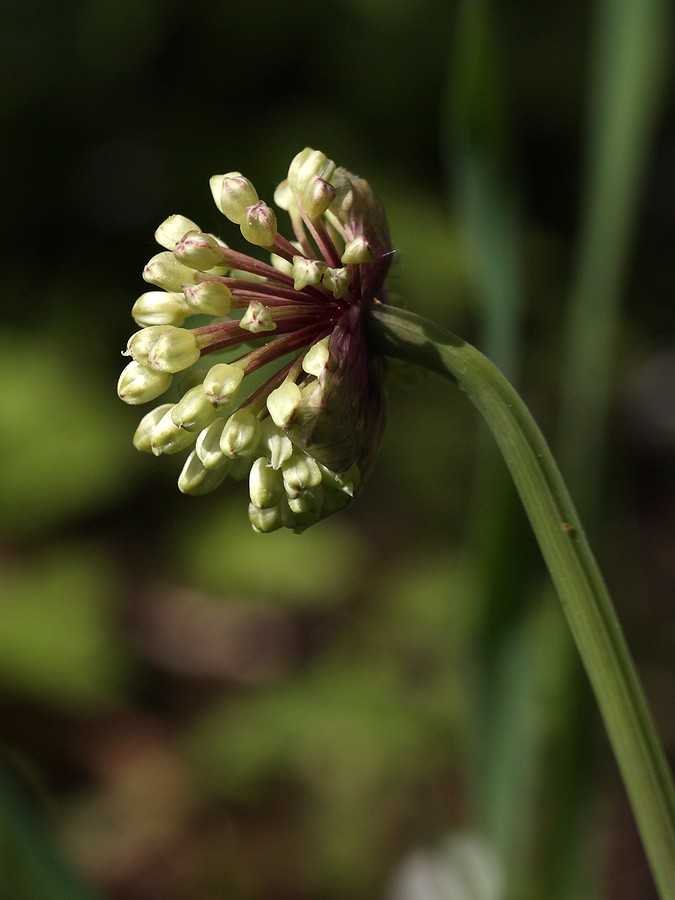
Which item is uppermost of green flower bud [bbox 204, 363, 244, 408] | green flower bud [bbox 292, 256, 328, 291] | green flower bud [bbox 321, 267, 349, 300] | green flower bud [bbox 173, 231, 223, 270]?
green flower bud [bbox 173, 231, 223, 270]

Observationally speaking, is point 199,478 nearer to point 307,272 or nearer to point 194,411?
point 194,411

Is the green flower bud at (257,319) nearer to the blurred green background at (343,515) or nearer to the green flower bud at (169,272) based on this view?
the green flower bud at (169,272)

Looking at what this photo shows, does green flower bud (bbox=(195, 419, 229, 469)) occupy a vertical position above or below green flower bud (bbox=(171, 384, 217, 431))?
below

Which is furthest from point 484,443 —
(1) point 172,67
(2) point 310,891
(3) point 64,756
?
(1) point 172,67

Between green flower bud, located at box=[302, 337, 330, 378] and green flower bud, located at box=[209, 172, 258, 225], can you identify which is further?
green flower bud, located at box=[209, 172, 258, 225]

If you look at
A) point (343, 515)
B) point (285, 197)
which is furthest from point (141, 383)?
point (343, 515)

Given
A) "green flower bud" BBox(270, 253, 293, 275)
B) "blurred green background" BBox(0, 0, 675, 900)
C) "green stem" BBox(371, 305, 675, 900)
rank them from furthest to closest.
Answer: "blurred green background" BBox(0, 0, 675, 900)
"green flower bud" BBox(270, 253, 293, 275)
"green stem" BBox(371, 305, 675, 900)

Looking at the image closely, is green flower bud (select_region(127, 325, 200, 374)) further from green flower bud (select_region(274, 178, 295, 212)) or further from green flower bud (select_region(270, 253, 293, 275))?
green flower bud (select_region(274, 178, 295, 212))

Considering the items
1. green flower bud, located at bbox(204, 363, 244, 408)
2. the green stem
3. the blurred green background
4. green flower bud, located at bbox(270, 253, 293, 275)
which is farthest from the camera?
the blurred green background

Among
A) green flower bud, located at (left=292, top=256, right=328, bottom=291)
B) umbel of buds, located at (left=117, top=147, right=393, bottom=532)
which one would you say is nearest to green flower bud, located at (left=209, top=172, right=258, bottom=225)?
umbel of buds, located at (left=117, top=147, right=393, bottom=532)
